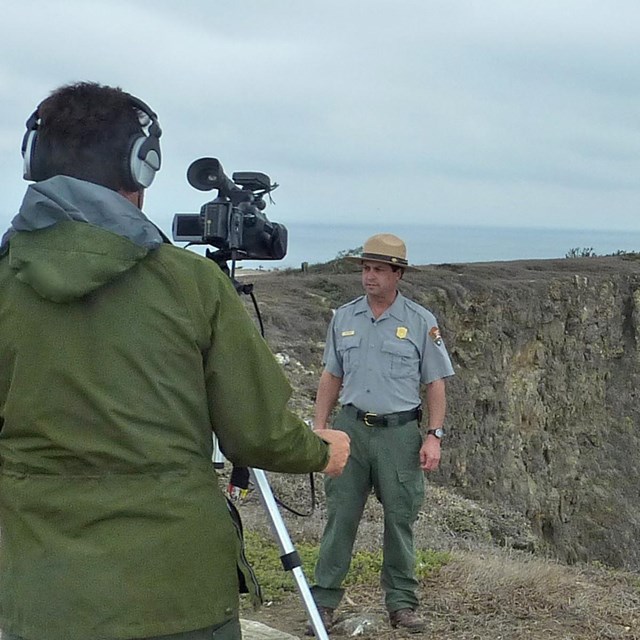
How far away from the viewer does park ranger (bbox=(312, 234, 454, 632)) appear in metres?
5.14

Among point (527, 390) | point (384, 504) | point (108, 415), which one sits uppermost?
point (108, 415)

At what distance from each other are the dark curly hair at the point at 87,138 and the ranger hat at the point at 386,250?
9.57 feet

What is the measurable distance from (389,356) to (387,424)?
36cm

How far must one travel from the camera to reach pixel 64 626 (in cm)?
227

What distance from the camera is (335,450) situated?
8.95 feet

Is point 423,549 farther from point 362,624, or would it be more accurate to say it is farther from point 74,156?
point 74,156

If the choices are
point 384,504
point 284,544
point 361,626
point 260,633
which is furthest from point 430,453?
point 284,544

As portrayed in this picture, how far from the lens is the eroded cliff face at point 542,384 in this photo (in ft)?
59.4

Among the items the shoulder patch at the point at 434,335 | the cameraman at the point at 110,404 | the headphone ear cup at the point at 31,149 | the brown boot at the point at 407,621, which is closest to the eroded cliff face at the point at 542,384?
the shoulder patch at the point at 434,335

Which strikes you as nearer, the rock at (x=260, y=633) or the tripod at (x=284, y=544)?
the tripod at (x=284, y=544)

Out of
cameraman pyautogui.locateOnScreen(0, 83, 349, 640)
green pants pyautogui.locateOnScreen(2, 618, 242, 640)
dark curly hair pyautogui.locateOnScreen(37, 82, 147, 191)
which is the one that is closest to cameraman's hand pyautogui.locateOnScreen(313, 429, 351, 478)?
cameraman pyautogui.locateOnScreen(0, 83, 349, 640)

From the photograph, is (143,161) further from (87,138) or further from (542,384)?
(542,384)

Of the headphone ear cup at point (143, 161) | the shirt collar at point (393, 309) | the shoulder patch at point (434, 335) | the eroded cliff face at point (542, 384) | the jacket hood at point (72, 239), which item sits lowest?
the eroded cliff face at point (542, 384)

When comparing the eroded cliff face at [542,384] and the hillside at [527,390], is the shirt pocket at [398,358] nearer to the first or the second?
the hillside at [527,390]
